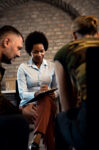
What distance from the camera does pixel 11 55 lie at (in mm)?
1688

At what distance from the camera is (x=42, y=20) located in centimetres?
704

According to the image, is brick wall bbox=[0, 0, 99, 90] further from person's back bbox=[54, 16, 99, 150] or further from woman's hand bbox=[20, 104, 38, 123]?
person's back bbox=[54, 16, 99, 150]

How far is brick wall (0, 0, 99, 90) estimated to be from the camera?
696cm

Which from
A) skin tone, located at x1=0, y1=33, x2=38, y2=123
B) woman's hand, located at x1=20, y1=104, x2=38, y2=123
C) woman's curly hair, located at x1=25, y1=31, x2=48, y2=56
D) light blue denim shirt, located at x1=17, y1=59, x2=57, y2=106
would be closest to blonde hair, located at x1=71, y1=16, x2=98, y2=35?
skin tone, located at x1=0, y1=33, x2=38, y2=123

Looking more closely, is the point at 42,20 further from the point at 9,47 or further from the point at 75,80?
the point at 75,80

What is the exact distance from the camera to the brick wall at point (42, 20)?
696 cm

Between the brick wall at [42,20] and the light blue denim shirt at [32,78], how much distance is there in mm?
4232

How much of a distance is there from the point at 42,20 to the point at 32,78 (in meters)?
4.71

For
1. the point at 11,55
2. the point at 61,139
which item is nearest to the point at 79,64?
the point at 61,139

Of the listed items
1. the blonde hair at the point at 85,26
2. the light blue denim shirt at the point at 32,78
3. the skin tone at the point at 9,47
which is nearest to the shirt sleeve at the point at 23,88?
the light blue denim shirt at the point at 32,78

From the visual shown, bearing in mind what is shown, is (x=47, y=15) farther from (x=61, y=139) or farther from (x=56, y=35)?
(x=61, y=139)

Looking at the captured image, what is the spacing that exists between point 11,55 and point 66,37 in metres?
5.41

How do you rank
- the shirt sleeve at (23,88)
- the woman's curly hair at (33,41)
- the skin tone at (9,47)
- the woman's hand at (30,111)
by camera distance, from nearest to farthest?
the skin tone at (9,47)
the woman's hand at (30,111)
the shirt sleeve at (23,88)
the woman's curly hair at (33,41)

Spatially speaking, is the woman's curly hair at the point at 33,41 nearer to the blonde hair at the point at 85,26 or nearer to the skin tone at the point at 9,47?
the skin tone at the point at 9,47
